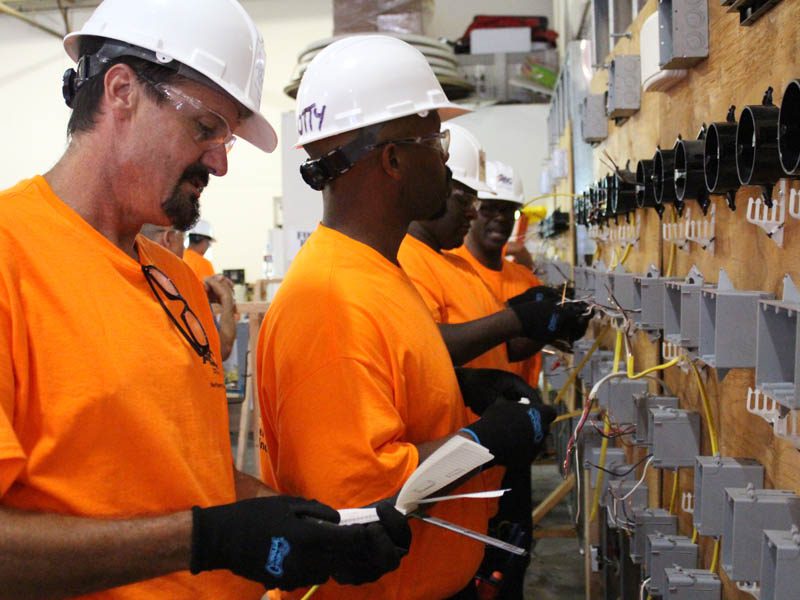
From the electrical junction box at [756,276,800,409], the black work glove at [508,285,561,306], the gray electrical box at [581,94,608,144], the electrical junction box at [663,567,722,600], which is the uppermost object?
the gray electrical box at [581,94,608,144]

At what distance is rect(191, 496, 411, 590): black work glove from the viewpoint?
1.06 meters

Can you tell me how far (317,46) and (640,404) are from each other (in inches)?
246

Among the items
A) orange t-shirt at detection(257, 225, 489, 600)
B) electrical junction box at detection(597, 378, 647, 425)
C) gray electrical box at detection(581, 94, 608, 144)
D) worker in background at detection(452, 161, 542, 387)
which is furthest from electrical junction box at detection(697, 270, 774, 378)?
worker in background at detection(452, 161, 542, 387)

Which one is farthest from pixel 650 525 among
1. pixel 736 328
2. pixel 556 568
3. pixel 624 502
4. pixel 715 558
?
pixel 556 568

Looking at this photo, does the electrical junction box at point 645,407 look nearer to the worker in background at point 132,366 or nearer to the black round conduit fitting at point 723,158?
the black round conduit fitting at point 723,158

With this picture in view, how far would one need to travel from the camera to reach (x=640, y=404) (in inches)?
86.8

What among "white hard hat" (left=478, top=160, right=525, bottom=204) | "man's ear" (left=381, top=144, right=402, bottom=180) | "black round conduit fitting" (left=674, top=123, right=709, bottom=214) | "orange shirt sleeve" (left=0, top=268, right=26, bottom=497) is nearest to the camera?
"orange shirt sleeve" (left=0, top=268, right=26, bottom=497)

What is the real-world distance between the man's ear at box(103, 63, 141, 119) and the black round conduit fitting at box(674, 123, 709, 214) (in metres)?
1.14

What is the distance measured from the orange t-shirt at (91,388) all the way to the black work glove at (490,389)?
32.7 inches

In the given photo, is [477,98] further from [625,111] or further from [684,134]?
[684,134]

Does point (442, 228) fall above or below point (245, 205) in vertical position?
below

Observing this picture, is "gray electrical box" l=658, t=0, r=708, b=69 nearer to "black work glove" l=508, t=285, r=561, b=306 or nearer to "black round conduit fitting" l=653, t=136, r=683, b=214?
"black round conduit fitting" l=653, t=136, r=683, b=214

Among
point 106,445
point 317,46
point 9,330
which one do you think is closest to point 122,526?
point 106,445

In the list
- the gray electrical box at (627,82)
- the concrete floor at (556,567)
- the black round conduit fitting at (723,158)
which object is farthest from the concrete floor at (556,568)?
the black round conduit fitting at (723,158)
